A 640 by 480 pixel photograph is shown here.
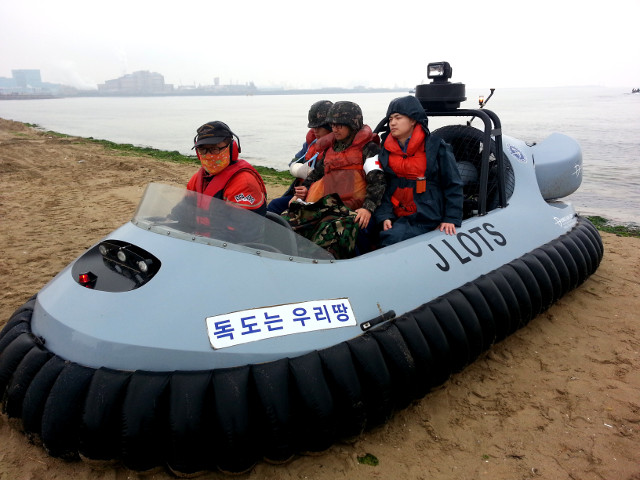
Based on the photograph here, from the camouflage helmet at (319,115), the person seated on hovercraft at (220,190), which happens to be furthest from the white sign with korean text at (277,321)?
the camouflage helmet at (319,115)

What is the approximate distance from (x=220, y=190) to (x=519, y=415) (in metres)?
2.02

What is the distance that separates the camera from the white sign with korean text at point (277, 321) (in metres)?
2.00

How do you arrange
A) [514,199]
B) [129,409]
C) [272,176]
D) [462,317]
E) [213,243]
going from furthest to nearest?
[272,176], [514,199], [462,317], [213,243], [129,409]

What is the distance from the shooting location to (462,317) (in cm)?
257

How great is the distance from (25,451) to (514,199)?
3343 millimetres

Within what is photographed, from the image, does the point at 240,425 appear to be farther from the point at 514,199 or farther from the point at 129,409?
the point at 514,199

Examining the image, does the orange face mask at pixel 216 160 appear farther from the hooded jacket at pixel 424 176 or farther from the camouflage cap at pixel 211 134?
the hooded jacket at pixel 424 176

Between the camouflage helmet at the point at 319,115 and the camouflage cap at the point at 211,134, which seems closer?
the camouflage cap at the point at 211,134

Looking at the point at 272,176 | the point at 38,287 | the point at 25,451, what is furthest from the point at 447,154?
the point at 272,176

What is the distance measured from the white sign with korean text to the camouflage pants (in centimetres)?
54

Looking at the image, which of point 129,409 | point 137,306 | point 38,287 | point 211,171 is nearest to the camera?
point 129,409

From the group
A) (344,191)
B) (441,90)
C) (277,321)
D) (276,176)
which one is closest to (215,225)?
(277,321)

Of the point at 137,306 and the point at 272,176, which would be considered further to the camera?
the point at 272,176

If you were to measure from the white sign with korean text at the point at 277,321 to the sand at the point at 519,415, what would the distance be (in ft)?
1.94
